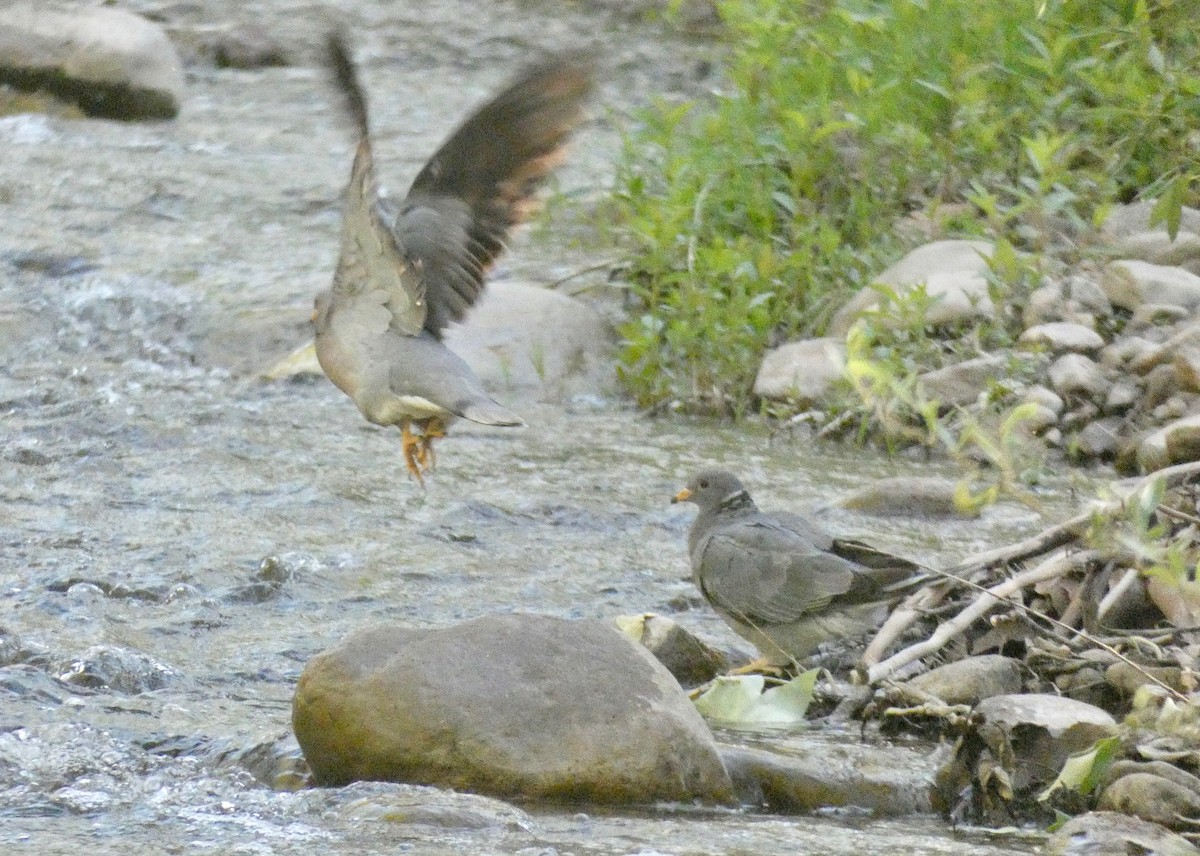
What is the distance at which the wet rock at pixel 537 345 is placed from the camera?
26.9 feet

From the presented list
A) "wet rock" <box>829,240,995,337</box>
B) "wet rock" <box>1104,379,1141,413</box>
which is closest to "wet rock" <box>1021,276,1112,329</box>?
"wet rock" <box>829,240,995,337</box>

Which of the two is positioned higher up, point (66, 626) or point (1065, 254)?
point (1065, 254)

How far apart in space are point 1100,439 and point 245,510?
3193 mm

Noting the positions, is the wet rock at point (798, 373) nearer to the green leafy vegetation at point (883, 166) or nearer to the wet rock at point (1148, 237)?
the green leafy vegetation at point (883, 166)

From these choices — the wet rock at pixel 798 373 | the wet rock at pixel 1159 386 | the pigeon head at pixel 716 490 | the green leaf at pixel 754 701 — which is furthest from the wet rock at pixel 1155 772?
the wet rock at pixel 798 373

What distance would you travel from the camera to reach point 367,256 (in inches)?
213

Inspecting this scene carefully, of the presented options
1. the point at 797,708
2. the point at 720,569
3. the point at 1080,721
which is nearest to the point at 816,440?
the point at 720,569

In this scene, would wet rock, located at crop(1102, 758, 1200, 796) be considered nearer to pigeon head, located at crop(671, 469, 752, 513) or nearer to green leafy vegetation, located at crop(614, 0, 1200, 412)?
pigeon head, located at crop(671, 469, 752, 513)

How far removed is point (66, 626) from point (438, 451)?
254 cm

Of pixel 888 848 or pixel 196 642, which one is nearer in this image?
pixel 888 848

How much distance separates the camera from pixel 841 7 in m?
8.81

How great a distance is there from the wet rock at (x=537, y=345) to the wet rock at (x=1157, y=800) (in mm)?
4809

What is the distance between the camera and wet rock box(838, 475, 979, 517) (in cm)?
629

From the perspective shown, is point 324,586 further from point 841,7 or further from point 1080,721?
point 841,7
